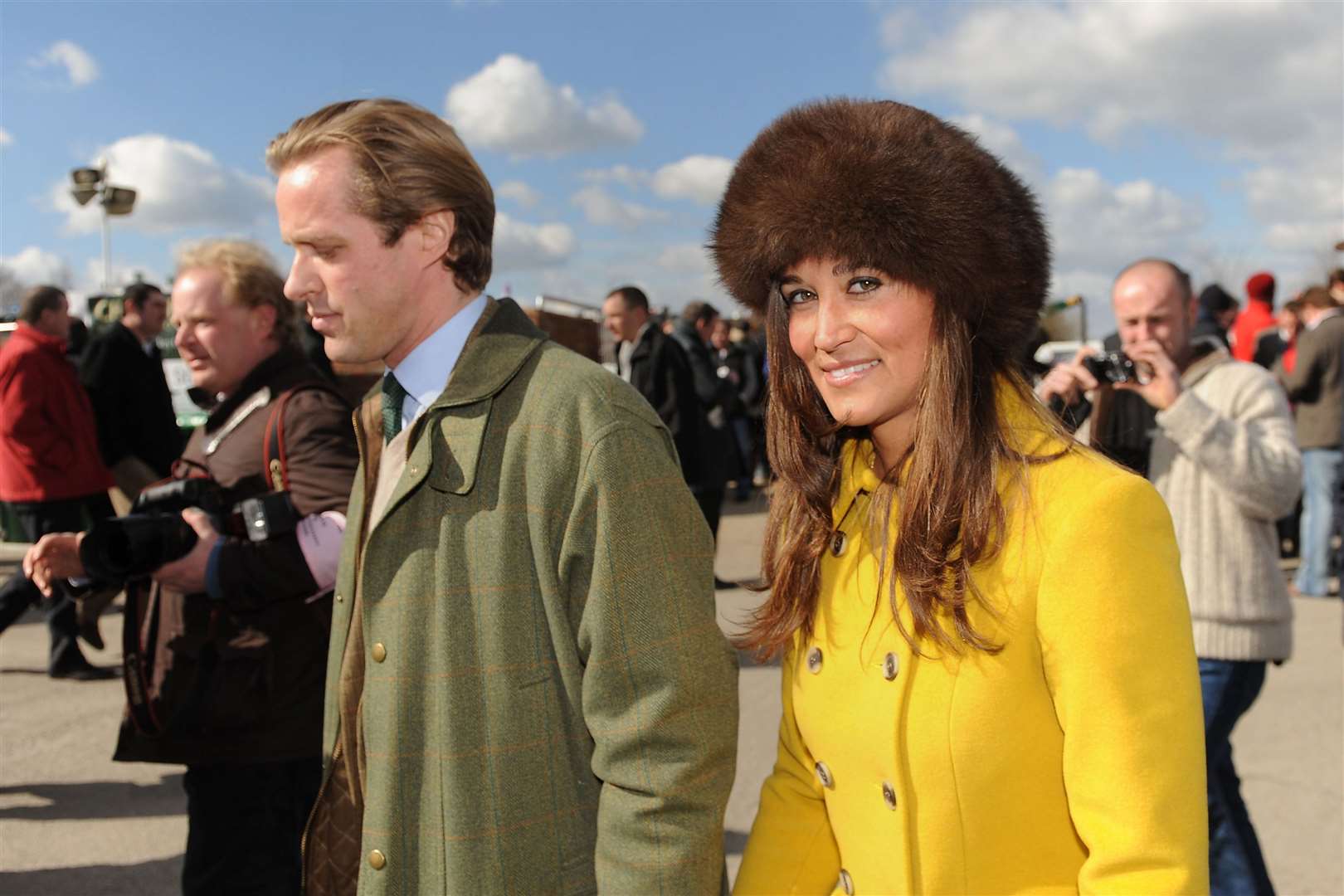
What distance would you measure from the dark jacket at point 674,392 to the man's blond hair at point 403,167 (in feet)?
16.5

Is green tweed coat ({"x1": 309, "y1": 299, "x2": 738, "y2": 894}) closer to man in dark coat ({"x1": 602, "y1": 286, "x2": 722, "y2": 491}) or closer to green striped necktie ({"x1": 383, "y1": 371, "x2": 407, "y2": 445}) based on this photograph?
green striped necktie ({"x1": 383, "y1": 371, "x2": 407, "y2": 445})

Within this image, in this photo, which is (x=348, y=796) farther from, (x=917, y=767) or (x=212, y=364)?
(x=212, y=364)

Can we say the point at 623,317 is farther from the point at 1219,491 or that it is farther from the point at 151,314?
the point at 1219,491

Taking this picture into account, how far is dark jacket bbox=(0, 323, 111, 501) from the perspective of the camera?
625cm

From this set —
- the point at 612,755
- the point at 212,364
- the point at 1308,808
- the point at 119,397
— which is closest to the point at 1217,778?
the point at 1308,808

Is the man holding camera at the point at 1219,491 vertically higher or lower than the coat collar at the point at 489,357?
lower

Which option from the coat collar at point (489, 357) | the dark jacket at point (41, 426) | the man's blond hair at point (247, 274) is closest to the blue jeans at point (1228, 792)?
the coat collar at point (489, 357)

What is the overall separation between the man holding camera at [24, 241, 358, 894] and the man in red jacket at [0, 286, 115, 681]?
13.1 ft

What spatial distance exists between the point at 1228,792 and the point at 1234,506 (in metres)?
0.78

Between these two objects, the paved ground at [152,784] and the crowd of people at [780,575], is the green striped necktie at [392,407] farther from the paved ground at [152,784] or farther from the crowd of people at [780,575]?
the paved ground at [152,784]

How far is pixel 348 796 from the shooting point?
74.4 inches

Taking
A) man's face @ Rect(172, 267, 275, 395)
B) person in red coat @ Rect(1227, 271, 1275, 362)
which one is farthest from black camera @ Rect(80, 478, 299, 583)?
person in red coat @ Rect(1227, 271, 1275, 362)

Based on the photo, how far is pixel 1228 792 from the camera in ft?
10.00

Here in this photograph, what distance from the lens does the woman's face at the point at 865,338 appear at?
1.56 meters
